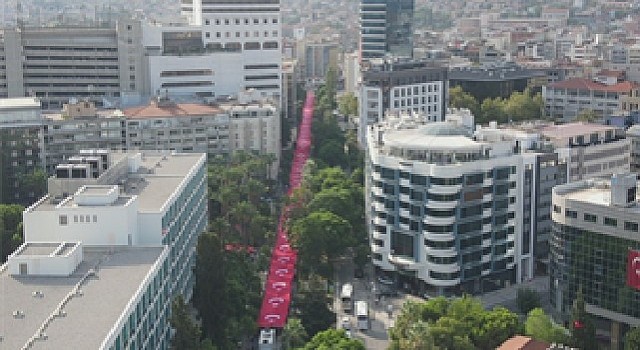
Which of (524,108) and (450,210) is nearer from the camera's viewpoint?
(450,210)

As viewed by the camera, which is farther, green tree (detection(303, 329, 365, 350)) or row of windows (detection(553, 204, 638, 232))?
row of windows (detection(553, 204, 638, 232))

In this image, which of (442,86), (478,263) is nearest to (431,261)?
(478,263)

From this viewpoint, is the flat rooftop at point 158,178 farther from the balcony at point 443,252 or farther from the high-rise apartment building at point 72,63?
the high-rise apartment building at point 72,63

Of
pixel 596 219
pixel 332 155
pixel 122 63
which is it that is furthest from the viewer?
pixel 122 63

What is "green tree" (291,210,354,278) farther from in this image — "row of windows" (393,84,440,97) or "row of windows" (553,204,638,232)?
"row of windows" (393,84,440,97)

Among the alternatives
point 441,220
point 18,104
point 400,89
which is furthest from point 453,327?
point 400,89

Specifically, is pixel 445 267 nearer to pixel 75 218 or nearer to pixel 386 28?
pixel 75 218

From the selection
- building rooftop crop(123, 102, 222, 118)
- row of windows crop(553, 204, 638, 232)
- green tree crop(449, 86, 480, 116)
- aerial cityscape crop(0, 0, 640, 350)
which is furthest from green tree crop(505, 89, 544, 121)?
row of windows crop(553, 204, 638, 232)
